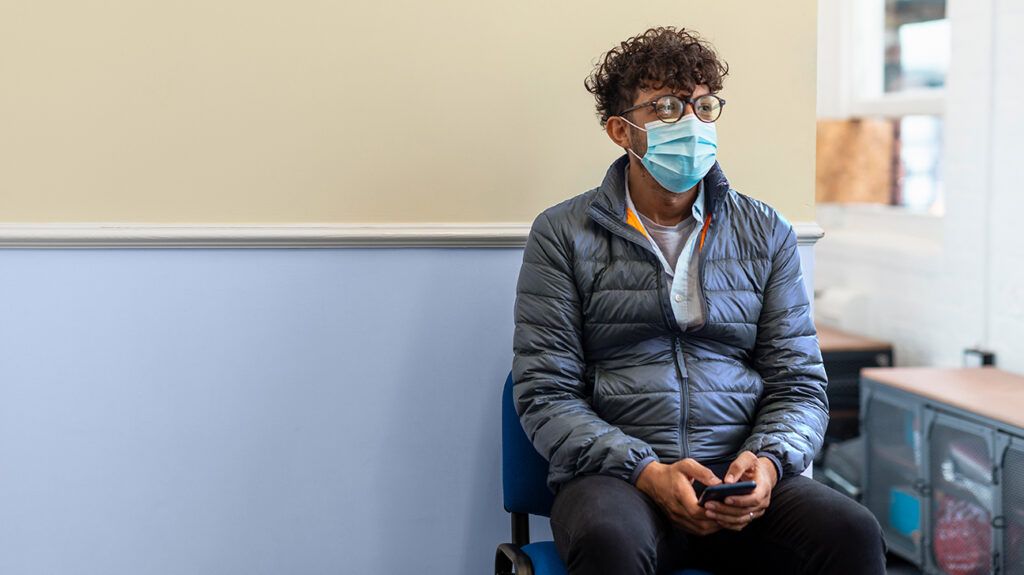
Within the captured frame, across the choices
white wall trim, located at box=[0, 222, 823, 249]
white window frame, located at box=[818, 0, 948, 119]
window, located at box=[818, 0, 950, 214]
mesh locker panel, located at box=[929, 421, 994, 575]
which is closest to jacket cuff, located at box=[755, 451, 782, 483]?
white wall trim, located at box=[0, 222, 823, 249]

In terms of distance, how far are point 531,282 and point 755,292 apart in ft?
1.27

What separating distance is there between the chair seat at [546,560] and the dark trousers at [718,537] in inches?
1.0

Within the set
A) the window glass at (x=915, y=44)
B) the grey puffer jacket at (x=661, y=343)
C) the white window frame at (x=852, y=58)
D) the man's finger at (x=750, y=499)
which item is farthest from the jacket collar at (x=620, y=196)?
the white window frame at (x=852, y=58)

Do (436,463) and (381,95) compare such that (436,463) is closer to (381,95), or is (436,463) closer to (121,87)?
(381,95)

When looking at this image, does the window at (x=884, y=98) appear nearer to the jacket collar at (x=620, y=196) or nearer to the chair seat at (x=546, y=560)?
the jacket collar at (x=620, y=196)

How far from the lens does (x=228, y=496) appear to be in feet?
6.89

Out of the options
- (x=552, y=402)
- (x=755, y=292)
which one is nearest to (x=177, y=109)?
(x=552, y=402)

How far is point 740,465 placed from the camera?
5.35ft

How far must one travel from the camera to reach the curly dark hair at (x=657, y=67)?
69.9 inches

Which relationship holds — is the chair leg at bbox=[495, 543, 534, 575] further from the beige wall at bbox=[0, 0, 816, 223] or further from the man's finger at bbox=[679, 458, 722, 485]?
the beige wall at bbox=[0, 0, 816, 223]

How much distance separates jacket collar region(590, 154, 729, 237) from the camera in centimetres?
179

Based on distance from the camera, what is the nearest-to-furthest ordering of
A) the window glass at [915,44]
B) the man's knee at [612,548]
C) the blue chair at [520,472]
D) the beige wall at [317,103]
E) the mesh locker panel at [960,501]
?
the man's knee at [612,548] → the blue chair at [520,472] → the beige wall at [317,103] → the mesh locker panel at [960,501] → the window glass at [915,44]

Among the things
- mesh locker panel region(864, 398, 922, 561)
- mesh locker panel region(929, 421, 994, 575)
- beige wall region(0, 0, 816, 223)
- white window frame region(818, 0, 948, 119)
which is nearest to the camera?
beige wall region(0, 0, 816, 223)

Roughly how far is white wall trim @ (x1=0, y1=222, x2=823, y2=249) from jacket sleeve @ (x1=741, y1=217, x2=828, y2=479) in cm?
54
